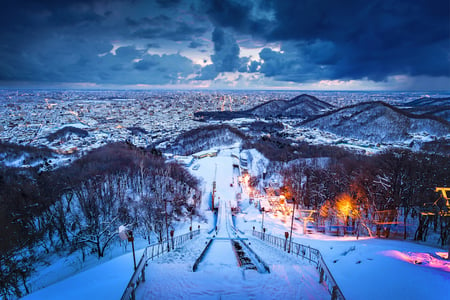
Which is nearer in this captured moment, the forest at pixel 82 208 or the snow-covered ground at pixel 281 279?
the snow-covered ground at pixel 281 279

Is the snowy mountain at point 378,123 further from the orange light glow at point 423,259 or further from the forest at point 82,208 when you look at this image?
the orange light glow at point 423,259

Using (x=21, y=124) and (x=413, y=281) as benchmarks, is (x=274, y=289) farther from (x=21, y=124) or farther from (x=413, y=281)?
(x=21, y=124)

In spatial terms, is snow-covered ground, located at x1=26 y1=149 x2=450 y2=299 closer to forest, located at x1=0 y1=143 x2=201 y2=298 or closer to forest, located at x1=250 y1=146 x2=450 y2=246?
forest, located at x1=250 y1=146 x2=450 y2=246

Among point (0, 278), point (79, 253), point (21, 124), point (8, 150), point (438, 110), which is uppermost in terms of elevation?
point (438, 110)

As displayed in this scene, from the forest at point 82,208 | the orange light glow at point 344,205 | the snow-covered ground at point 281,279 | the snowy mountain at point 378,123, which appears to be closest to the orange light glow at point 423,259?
the snow-covered ground at point 281,279

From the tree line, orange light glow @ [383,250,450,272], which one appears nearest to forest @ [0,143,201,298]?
orange light glow @ [383,250,450,272]

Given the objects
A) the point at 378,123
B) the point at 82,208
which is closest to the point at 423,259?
the point at 82,208

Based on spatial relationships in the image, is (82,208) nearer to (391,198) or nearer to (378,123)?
(391,198)

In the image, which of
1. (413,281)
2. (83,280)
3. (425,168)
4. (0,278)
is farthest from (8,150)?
(425,168)
